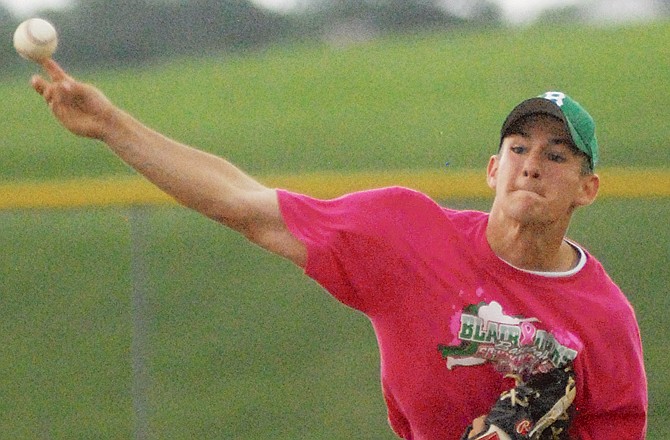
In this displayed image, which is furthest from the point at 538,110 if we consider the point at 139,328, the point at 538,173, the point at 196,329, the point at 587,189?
the point at 196,329

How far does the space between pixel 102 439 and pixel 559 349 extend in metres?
4.35

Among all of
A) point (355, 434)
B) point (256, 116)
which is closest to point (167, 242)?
point (355, 434)

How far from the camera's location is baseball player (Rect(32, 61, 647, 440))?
331cm

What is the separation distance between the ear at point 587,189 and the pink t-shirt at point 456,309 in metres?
0.24

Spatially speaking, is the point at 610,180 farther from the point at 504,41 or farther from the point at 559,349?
the point at 504,41

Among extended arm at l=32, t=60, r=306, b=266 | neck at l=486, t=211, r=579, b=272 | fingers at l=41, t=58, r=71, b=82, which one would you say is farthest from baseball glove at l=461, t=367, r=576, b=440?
fingers at l=41, t=58, r=71, b=82

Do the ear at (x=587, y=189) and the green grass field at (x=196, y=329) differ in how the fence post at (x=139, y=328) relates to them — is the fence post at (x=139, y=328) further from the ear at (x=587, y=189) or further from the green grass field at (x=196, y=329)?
the ear at (x=587, y=189)

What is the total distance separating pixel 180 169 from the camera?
3092 mm

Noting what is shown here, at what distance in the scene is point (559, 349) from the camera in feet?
10.9

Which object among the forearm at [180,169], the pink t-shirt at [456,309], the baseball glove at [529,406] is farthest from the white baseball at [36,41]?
the baseball glove at [529,406]

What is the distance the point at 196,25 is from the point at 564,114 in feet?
49.0

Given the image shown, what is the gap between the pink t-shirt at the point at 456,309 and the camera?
3.31 m

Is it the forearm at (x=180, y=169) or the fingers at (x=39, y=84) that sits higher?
the fingers at (x=39, y=84)

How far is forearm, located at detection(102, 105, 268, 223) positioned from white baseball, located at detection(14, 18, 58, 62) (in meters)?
0.28
